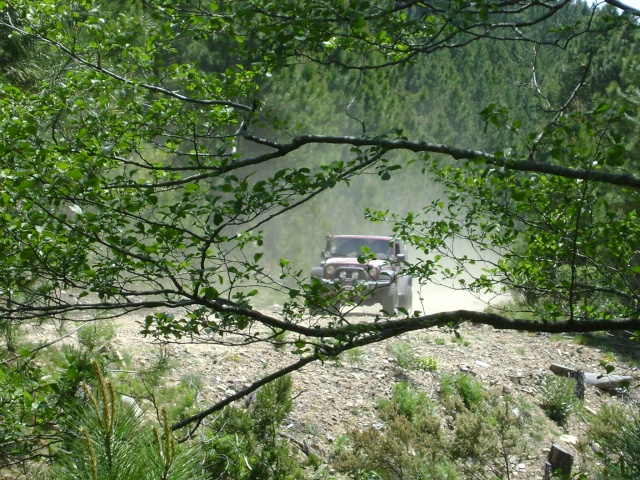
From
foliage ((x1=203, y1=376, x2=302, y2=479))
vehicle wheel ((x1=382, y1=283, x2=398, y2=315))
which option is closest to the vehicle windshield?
vehicle wheel ((x1=382, y1=283, x2=398, y2=315))

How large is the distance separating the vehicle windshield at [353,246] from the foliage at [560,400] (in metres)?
6.44

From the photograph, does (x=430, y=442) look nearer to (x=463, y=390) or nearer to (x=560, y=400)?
(x=463, y=390)

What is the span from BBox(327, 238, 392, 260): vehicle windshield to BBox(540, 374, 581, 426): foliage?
6.44 meters

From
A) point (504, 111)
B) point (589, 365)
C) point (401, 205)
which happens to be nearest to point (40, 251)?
point (504, 111)

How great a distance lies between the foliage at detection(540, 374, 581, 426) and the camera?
866cm

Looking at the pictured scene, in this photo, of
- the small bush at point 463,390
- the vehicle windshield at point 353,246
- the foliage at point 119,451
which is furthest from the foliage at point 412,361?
the foliage at point 119,451

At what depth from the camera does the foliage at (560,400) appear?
866 cm

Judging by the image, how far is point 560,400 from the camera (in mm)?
8742

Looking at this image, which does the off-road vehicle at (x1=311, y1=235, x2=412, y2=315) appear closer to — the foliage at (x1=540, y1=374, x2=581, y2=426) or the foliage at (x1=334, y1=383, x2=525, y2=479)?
the foliage at (x1=540, y1=374, x2=581, y2=426)

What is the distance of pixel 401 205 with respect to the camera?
33500 mm

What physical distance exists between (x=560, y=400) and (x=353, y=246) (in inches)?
298

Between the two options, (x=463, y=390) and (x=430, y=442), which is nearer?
(x=430, y=442)

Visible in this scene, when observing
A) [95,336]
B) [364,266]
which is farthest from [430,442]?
[364,266]

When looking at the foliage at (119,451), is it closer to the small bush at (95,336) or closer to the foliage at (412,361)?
the small bush at (95,336)
